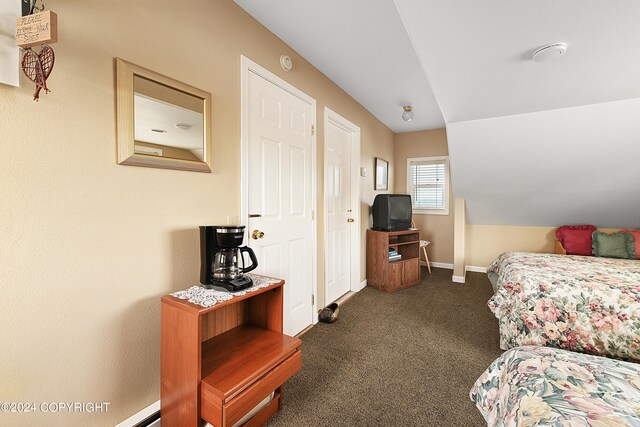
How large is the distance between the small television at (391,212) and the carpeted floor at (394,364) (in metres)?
1.04

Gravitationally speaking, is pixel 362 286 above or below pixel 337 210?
below

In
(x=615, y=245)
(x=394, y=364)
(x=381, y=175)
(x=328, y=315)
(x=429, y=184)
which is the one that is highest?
(x=381, y=175)

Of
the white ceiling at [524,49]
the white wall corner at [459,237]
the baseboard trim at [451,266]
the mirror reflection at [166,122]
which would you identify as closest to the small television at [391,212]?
the white wall corner at [459,237]

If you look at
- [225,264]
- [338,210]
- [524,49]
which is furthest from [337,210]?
[524,49]

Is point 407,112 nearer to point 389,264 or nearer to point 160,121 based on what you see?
point 389,264

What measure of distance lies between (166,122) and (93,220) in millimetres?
601

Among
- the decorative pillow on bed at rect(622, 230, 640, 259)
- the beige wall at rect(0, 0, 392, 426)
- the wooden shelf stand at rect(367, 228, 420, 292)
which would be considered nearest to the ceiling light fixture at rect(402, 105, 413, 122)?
the wooden shelf stand at rect(367, 228, 420, 292)

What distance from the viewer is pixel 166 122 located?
1.48 m

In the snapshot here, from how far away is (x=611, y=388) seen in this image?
877 mm

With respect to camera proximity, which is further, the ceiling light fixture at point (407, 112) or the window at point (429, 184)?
the window at point (429, 184)

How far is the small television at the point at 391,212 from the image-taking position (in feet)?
12.6

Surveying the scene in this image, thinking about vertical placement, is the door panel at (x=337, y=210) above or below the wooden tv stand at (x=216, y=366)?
above

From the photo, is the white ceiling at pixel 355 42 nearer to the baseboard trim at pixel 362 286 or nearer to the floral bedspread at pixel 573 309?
the floral bedspread at pixel 573 309

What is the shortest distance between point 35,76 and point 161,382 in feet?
4.70
